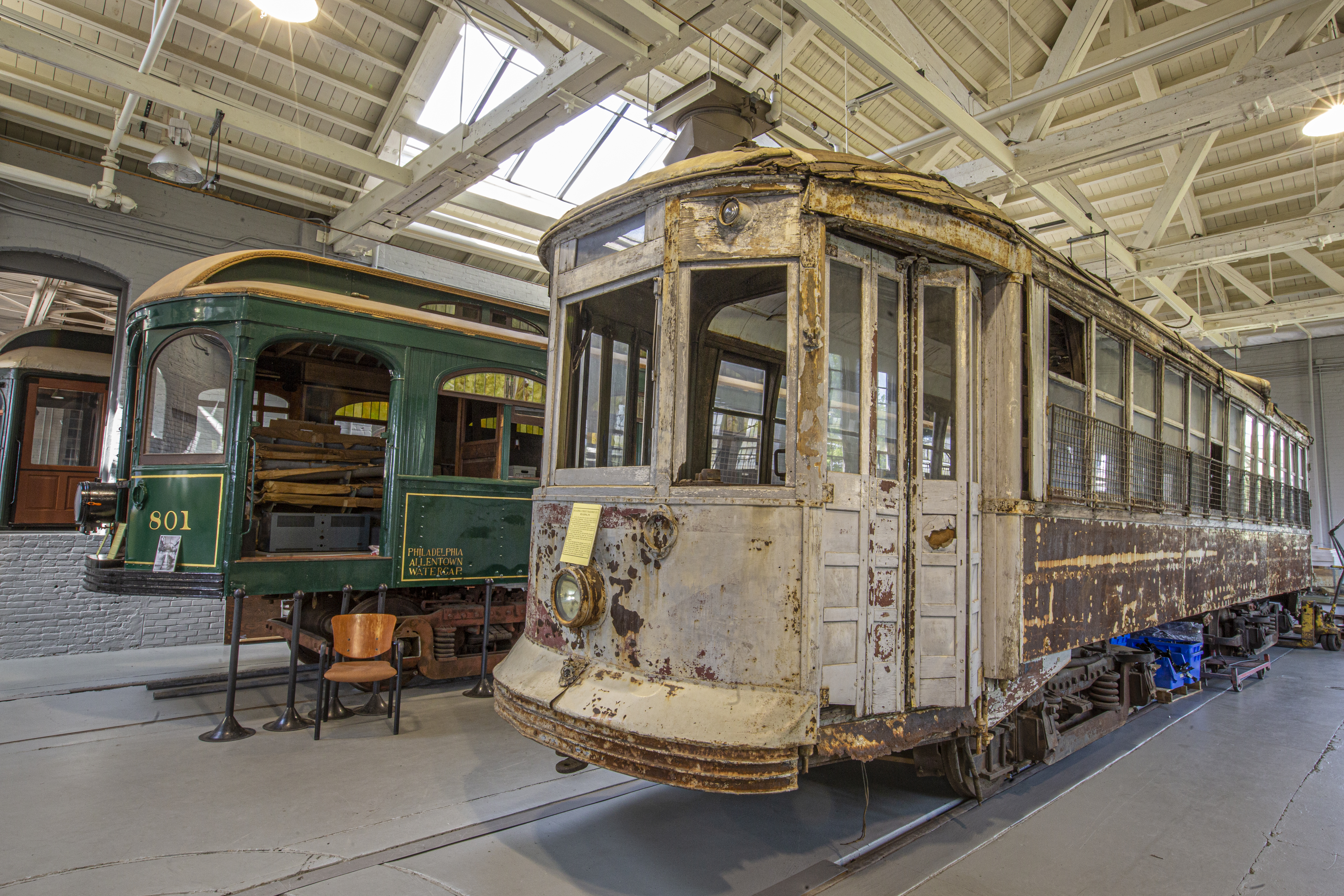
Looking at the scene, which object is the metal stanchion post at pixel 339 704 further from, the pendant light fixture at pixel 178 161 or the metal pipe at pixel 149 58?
the metal pipe at pixel 149 58

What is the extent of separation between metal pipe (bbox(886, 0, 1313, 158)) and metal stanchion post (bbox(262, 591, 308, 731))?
268 inches

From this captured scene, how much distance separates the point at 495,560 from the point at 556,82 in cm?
421

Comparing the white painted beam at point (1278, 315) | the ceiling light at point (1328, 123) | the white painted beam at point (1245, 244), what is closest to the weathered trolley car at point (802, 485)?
the ceiling light at point (1328, 123)

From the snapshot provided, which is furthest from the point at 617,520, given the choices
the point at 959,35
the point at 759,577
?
the point at 959,35

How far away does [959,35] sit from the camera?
8469 millimetres

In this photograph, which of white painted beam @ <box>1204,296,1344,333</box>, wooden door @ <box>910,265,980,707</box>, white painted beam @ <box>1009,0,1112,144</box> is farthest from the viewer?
white painted beam @ <box>1204,296,1344,333</box>

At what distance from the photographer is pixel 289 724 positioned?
5.20 meters

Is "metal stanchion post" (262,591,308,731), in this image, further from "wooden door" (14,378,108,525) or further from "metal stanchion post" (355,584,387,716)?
"wooden door" (14,378,108,525)

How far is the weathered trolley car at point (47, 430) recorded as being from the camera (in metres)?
9.85

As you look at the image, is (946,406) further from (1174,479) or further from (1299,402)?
(1299,402)

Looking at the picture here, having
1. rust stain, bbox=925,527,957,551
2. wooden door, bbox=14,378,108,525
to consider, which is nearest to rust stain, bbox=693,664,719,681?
rust stain, bbox=925,527,957,551

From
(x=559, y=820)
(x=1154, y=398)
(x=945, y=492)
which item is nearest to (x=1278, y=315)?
(x=1154, y=398)

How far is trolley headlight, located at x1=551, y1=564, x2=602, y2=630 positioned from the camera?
3.15m

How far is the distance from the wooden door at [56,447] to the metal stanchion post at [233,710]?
7.06 metres
